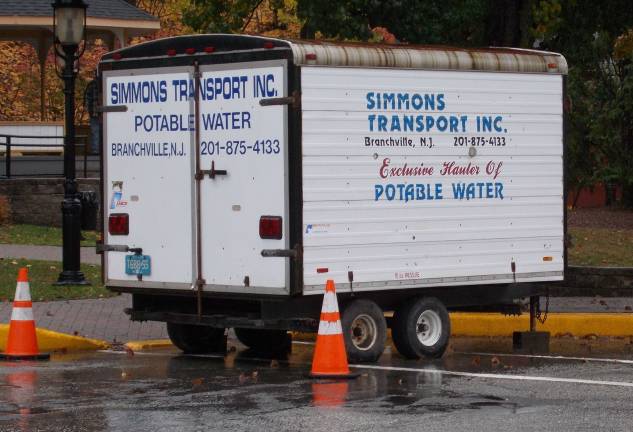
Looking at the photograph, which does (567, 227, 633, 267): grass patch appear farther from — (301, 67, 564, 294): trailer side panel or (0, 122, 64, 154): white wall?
(0, 122, 64, 154): white wall

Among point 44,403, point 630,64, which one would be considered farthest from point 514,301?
point 630,64

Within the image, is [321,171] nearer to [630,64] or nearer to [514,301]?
[514,301]

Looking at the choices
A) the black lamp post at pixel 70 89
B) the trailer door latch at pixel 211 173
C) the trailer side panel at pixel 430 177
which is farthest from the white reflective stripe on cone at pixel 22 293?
the black lamp post at pixel 70 89

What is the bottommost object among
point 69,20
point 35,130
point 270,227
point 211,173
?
point 270,227

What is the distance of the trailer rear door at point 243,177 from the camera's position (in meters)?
12.8

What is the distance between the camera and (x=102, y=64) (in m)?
14.2

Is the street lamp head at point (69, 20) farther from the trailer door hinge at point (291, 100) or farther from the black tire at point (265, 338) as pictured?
the trailer door hinge at point (291, 100)

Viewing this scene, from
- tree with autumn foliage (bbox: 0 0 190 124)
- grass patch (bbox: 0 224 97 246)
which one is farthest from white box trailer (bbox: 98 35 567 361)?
tree with autumn foliage (bbox: 0 0 190 124)

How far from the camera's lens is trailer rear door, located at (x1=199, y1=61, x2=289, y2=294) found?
42.0 feet

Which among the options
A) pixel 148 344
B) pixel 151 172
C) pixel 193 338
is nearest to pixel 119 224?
pixel 151 172

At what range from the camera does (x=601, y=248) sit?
2291 centimetres

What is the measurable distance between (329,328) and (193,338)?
2701 mm

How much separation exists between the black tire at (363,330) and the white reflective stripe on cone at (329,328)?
0.98 metres

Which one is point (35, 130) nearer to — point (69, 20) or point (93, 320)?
point (69, 20)
